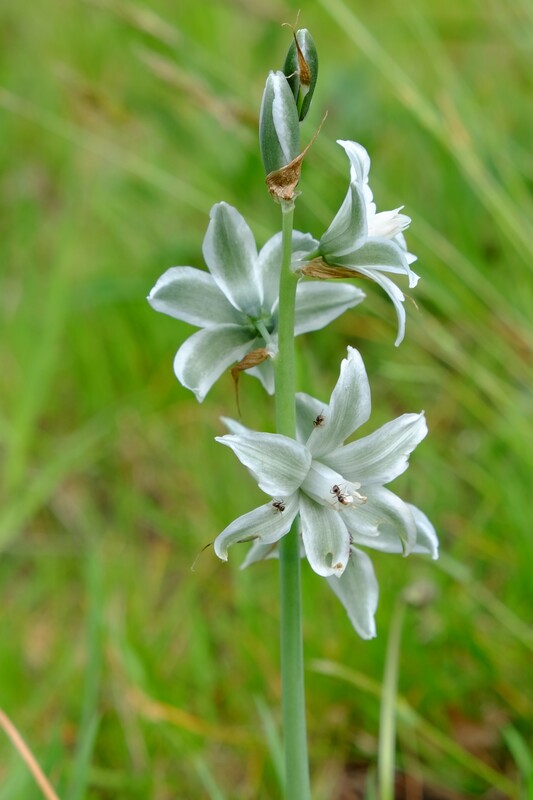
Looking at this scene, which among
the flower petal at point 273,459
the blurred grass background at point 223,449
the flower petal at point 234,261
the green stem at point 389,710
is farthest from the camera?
the blurred grass background at point 223,449

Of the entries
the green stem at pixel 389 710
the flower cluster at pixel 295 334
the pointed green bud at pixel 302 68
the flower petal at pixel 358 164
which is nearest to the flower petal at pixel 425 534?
the flower cluster at pixel 295 334

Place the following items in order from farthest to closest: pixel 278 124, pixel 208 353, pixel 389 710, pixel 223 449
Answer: pixel 223 449 < pixel 389 710 < pixel 208 353 < pixel 278 124

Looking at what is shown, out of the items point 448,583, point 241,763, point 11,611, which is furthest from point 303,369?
point 11,611

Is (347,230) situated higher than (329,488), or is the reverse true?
(347,230)

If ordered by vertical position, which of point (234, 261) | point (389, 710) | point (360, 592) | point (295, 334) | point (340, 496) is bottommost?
point (389, 710)

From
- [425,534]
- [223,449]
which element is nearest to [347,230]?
[425,534]

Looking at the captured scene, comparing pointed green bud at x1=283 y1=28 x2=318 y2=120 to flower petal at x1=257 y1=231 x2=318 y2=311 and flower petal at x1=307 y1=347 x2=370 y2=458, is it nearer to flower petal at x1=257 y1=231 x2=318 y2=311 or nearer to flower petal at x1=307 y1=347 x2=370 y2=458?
flower petal at x1=257 y1=231 x2=318 y2=311

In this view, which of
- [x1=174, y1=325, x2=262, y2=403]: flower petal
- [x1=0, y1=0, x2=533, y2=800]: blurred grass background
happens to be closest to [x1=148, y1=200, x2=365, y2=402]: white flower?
[x1=174, y1=325, x2=262, y2=403]: flower petal

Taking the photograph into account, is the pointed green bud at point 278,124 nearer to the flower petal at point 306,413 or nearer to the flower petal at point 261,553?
the flower petal at point 306,413

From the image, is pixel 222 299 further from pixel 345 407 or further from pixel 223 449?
pixel 223 449
